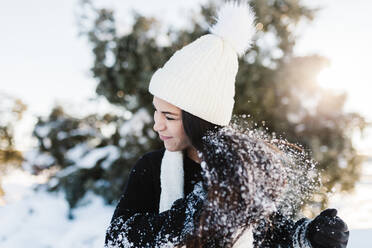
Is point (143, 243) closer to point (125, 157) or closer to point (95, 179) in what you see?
point (125, 157)

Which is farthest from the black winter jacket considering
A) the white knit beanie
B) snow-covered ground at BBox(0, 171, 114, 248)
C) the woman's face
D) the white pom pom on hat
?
snow-covered ground at BBox(0, 171, 114, 248)

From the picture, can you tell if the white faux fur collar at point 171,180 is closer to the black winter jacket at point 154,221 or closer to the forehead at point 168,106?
the black winter jacket at point 154,221

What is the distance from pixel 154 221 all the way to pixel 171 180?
1.00ft

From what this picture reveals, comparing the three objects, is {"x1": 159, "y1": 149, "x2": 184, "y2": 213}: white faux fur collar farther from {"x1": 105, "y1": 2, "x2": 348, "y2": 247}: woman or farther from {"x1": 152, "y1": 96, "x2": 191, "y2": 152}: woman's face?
{"x1": 152, "y1": 96, "x2": 191, "y2": 152}: woman's face

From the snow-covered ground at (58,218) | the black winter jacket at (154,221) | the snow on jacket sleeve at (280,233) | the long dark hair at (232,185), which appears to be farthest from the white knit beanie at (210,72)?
the snow-covered ground at (58,218)

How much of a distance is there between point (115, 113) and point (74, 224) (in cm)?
156

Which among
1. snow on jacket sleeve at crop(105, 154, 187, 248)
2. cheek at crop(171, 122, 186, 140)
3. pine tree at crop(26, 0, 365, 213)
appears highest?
pine tree at crop(26, 0, 365, 213)

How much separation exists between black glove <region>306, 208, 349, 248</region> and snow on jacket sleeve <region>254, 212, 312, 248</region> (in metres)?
0.09

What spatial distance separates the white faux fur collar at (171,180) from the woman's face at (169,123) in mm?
117

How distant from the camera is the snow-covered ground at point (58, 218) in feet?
11.1

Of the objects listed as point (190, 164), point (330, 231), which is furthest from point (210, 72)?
point (330, 231)

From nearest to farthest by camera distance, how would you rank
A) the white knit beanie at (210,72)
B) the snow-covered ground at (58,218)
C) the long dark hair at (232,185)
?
the long dark hair at (232,185), the white knit beanie at (210,72), the snow-covered ground at (58,218)

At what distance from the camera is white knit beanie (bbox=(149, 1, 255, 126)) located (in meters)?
1.37

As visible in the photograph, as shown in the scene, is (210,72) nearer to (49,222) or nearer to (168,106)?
(168,106)
